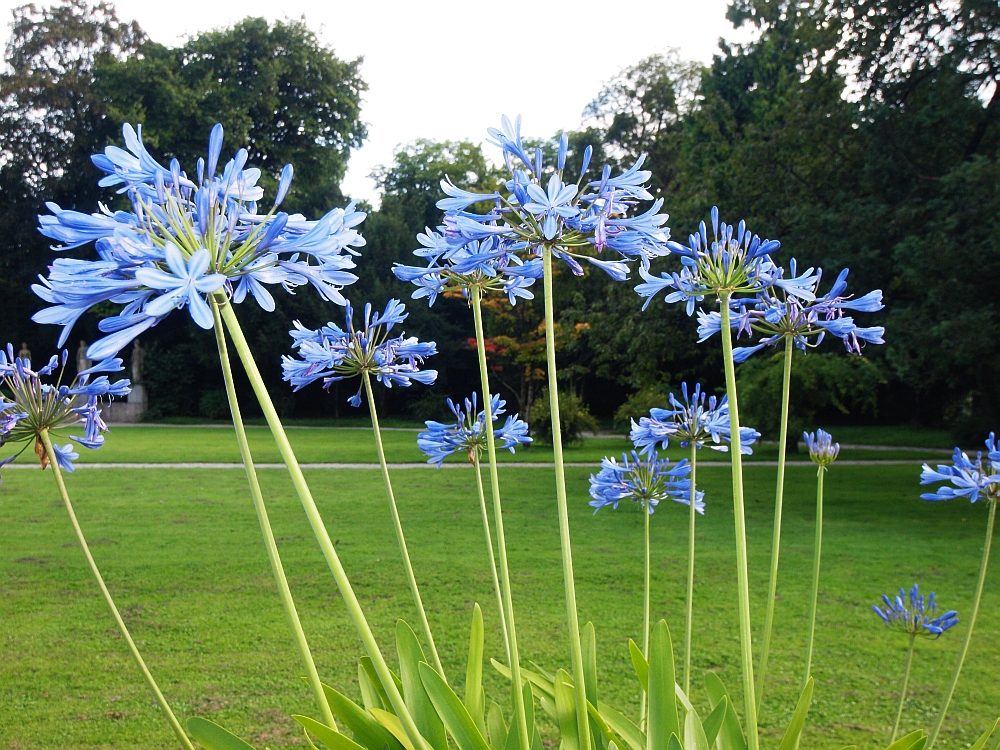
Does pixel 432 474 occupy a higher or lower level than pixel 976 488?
lower

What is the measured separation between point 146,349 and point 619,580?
27.3 metres

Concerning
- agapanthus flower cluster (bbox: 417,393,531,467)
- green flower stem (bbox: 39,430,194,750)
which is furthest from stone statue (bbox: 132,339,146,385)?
green flower stem (bbox: 39,430,194,750)

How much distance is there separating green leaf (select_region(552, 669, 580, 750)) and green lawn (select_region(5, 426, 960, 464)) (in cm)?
1277

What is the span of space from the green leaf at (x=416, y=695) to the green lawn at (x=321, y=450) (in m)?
12.8

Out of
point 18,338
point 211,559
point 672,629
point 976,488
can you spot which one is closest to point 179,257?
point 976,488

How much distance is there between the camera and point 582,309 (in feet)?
53.1

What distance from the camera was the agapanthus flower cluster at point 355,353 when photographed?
1.67m

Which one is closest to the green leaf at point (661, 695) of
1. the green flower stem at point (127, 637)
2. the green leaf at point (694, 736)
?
the green leaf at point (694, 736)

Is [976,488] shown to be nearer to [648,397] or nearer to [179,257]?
[179,257]

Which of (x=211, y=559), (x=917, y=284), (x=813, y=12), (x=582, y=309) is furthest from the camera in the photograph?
(x=582, y=309)

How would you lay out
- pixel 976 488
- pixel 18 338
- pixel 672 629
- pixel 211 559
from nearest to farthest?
pixel 976 488 < pixel 672 629 < pixel 211 559 < pixel 18 338

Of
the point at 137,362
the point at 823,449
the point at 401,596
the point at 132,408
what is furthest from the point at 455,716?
the point at 137,362

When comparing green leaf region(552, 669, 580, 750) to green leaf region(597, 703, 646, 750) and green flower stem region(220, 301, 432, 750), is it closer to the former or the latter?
green leaf region(597, 703, 646, 750)

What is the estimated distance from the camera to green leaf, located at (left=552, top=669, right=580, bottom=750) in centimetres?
154
